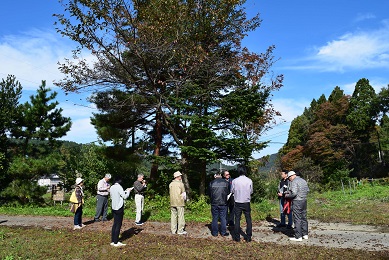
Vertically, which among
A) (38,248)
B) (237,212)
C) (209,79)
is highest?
(209,79)

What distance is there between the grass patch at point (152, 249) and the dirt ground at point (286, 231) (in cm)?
66

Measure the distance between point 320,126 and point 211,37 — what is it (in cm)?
3023

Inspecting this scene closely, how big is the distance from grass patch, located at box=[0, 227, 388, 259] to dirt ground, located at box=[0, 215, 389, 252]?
2.16ft

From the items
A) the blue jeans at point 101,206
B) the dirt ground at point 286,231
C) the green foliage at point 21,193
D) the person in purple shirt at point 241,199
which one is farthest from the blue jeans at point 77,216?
the green foliage at point 21,193

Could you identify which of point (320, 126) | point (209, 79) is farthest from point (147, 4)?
point (320, 126)

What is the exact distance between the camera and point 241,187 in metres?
8.18

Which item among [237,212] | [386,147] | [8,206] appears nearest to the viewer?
A: [237,212]

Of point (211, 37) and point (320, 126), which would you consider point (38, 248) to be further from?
point (320, 126)

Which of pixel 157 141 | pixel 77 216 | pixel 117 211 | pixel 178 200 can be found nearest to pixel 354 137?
pixel 157 141

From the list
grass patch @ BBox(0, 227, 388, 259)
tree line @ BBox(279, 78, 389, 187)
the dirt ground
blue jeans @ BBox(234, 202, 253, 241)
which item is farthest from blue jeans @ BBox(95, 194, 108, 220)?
tree line @ BBox(279, 78, 389, 187)

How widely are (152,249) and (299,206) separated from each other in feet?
12.1

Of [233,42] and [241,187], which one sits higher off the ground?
[233,42]

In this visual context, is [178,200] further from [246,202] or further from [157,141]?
[157,141]

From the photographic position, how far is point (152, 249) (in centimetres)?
729
